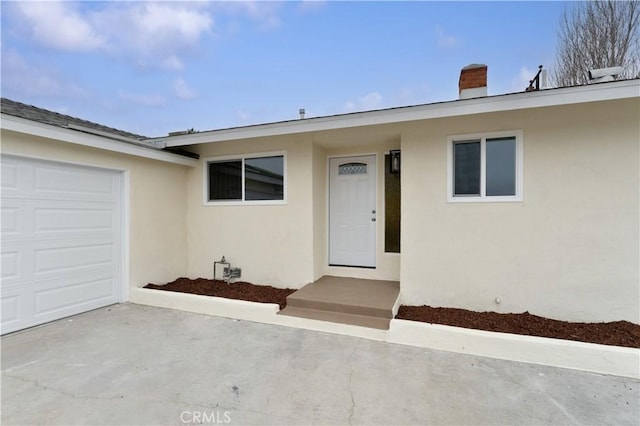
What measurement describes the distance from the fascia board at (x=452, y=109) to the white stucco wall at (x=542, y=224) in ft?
1.77

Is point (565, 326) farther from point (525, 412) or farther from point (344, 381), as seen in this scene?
point (344, 381)

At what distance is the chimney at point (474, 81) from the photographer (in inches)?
180

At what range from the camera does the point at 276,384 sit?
265 cm

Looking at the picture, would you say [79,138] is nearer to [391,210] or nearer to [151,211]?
[151,211]

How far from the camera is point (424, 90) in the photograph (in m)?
8.86

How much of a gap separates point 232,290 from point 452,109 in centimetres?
466

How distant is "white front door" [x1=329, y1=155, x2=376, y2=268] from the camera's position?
5609 mm

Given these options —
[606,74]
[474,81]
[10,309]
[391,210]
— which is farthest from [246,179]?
[606,74]

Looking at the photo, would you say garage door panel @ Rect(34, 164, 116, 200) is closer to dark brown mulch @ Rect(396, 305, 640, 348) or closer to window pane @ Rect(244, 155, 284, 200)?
window pane @ Rect(244, 155, 284, 200)

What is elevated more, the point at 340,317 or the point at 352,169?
the point at 352,169

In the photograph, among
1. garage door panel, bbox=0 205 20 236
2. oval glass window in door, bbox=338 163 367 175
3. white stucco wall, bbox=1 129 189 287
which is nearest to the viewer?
garage door panel, bbox=0 205 20 236

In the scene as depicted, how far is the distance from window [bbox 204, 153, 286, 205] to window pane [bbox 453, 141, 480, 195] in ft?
9.89

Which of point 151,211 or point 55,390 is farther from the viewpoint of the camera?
point 151,211

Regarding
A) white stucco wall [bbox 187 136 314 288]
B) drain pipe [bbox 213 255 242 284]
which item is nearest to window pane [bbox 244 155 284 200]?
white stucco wall [bbox 187 136 314 288]
